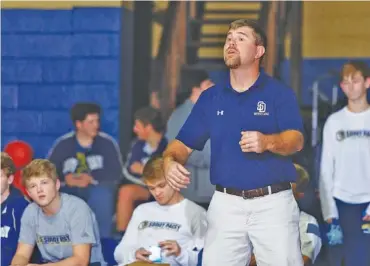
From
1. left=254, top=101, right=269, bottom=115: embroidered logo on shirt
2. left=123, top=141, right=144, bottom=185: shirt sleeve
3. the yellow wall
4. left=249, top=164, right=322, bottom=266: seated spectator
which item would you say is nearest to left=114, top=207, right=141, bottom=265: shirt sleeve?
left=123, top=141, right=144, bottom=185: shirt sleeve

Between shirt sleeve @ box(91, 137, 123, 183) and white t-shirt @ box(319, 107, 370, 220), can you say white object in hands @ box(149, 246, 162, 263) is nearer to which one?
shirt sleeve @ box(91, 137, 123, 183)

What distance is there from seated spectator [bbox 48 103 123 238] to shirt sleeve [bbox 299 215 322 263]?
1.16 metres

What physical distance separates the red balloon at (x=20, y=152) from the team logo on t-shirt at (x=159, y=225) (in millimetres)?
882

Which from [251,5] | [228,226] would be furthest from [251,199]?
[251,5]

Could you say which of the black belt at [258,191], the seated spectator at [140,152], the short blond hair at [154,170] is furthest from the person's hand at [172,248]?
the black belt at [258,191]

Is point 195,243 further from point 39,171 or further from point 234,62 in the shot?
point 234,62

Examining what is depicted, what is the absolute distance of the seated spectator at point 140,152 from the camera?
16.1ft

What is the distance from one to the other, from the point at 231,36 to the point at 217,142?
0.45m

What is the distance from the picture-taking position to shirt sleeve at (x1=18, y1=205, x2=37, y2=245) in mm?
4367

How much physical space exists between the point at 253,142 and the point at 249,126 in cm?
36

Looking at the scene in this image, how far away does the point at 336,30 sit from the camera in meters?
4.78

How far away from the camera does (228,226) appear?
3389 mm

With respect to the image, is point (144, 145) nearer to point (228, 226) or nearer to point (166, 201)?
point (166, 201)

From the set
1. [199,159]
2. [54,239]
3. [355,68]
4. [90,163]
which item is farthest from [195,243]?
[355,68]
